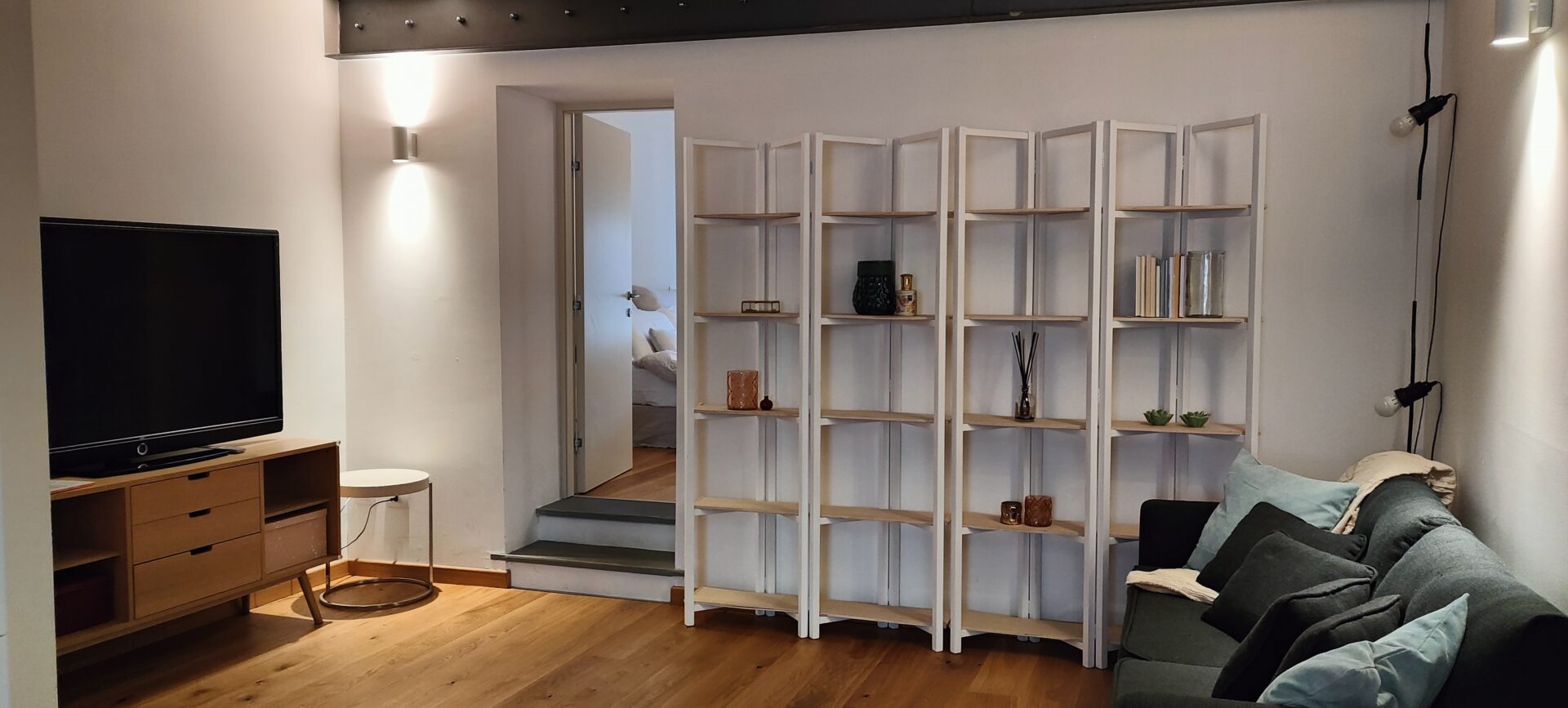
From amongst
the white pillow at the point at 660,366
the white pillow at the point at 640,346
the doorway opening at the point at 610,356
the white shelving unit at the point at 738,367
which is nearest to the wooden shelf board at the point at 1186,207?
the white shelving unit at the point at 738,367

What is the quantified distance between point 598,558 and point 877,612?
1399 millimetres

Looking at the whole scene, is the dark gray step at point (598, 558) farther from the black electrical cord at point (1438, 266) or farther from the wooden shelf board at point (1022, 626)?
the black electrical cord at point (1438, 266)

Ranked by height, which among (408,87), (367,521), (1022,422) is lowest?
(367,521)

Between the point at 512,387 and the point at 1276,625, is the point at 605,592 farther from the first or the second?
the point at 1276,625

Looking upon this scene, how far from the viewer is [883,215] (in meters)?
4.25

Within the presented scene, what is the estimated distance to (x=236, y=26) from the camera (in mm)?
4652

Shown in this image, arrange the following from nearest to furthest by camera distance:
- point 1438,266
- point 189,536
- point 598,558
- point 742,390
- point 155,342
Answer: point 1438,266
point 189,536
point 155,342
point 742,390
point 598,558

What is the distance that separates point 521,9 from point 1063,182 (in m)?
2.50

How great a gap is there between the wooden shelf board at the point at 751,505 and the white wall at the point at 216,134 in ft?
6.45

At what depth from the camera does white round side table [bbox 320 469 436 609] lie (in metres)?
4.68

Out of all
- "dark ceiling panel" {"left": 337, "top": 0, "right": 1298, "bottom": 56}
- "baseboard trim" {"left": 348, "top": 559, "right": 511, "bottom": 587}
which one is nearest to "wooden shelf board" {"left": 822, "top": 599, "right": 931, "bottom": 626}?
"baseboard trim" {"left": 348, "top": 559, "right": 511, "bottom": 587}

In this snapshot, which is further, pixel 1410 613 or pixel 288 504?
pixel 288 504

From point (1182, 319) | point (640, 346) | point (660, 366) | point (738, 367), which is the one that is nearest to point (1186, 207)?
point (1182, 319)

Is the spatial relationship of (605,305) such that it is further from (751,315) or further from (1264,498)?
(1264,498)
